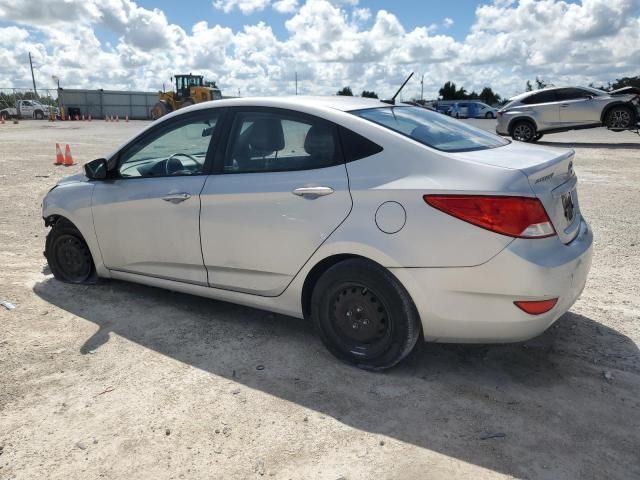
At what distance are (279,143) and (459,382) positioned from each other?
1829 millimetres

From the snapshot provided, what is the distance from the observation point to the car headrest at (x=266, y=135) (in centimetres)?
353

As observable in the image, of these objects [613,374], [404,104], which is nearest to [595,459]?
[613,374]

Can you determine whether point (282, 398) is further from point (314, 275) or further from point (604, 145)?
point (604, 145)

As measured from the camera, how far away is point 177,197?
381cm

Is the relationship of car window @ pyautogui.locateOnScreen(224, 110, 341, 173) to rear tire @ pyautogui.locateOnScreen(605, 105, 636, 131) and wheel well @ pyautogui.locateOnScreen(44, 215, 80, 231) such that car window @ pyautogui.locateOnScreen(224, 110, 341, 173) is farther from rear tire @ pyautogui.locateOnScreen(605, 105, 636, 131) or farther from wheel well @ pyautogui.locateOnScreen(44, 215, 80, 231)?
rear tire @ pyautogui.locateOnScreen(605, 105, 636, 131)

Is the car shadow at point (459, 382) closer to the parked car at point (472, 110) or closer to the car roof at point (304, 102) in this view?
the car roof at point (304, 102)

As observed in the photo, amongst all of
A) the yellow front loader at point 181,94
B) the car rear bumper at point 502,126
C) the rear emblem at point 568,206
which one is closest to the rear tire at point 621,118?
the car rear bumper at point 502,126

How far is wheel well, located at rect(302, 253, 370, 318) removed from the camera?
3230 mm

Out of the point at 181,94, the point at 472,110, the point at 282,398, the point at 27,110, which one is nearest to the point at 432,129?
the point at 282,398

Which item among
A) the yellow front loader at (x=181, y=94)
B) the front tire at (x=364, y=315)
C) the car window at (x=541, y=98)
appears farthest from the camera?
the yellow front loader at (x=181, y=94)

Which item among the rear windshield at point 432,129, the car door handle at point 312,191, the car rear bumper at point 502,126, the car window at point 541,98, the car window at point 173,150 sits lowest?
the car rear bumper at point 502,126

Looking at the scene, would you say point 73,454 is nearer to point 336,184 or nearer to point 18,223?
point 336,184

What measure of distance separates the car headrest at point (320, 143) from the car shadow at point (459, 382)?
4.18ft

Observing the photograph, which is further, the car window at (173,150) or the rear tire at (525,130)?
the rear tire at (525,130)
